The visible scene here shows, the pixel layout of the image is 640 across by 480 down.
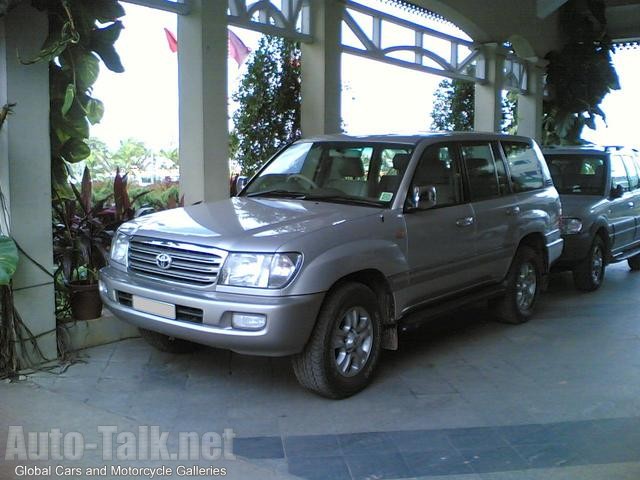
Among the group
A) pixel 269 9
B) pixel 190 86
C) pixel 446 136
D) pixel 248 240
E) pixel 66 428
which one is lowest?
pixel 66 428

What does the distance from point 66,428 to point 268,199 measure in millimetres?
2379

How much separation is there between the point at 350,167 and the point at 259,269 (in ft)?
5.66

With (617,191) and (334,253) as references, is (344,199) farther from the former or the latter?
(617,191)

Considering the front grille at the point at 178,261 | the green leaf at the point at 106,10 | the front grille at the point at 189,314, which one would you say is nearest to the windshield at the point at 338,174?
the front grille at the point at 178,261

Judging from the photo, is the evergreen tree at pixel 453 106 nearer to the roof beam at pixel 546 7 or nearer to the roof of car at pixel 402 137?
the roof beam at pixel 546 7

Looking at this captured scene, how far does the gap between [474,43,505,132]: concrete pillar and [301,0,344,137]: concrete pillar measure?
201 inches

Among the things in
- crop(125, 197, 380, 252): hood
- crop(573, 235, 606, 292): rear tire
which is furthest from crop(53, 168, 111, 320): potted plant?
crop(573, 235, 606, 292): rear tire

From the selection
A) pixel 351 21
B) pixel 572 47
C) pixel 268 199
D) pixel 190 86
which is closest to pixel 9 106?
pixel 268 199

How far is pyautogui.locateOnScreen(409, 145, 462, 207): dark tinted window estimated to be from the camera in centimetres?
567

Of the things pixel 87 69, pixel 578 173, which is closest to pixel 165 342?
pixel 87 69

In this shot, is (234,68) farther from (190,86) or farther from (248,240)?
(248,240)

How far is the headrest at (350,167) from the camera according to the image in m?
5.73

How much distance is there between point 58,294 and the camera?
595cm

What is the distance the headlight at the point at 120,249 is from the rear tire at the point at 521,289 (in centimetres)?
360
